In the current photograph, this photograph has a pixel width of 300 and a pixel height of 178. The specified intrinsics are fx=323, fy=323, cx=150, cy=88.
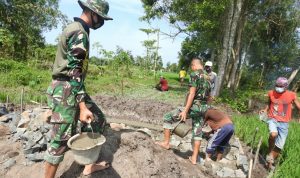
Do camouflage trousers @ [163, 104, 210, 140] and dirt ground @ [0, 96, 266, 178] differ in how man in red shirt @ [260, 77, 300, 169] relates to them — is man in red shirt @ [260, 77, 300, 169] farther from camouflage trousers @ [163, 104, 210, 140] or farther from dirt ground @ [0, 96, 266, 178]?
camouflage trousers @ [163, 104, 210, 140]

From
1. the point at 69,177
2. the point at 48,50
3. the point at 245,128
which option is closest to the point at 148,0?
the point at 48,50

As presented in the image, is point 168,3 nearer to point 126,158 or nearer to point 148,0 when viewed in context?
point 148,0

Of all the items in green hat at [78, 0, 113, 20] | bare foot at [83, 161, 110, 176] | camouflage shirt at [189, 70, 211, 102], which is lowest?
bare foot at [83, 161, 110, 176]

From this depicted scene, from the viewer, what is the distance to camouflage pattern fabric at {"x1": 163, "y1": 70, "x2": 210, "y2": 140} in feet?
16.5

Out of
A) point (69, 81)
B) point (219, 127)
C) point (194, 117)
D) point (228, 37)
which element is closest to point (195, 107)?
point (194, 117)

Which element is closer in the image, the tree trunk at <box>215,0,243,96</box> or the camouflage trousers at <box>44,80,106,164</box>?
the camouflage trousers at <box>44,80,106,164</box>

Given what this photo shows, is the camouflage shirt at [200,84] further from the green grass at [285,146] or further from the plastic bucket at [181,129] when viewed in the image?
the green grass at [285,146]

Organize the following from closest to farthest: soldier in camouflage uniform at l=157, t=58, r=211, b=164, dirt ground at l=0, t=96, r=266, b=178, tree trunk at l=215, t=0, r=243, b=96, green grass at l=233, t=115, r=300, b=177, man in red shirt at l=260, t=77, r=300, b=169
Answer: dirt ground at l=0, t=96, r=266, b=178
green grass at l=233, t=115, r=300, b=177
soldier in camouflage uniform at l=157, t=58, r=211, b=164
man in red shirt at l=260, t=77, r=300, b=169
tree trunk at l=215, t=0, r=243, b=96

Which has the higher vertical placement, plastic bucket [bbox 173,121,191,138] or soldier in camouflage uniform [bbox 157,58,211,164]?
soldier in camouflage uniform [bbox 157,58,211,164]

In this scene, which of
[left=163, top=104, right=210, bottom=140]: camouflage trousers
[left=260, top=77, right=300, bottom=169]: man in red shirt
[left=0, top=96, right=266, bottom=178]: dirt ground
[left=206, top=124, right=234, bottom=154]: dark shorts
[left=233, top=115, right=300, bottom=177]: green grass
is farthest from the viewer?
[left=260, top=77, right=300, bottom=169]: man in red shirt

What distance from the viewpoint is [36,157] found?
14.5 feet

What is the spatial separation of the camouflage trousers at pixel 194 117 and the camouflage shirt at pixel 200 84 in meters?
0.15

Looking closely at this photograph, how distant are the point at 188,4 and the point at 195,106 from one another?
10.4 metres

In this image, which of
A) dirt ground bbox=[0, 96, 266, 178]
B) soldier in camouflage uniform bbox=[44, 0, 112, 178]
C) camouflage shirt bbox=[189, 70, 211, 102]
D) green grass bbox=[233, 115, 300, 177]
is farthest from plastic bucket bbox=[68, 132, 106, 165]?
green grass bbox=[233, 115, 300, 177]
